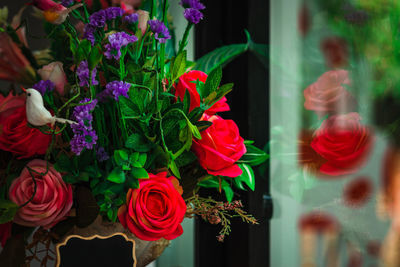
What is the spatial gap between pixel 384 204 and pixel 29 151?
541mm

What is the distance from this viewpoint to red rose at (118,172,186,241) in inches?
16.7

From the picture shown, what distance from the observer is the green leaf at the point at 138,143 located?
16.9 inches

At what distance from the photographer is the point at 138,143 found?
44cm

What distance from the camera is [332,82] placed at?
0.68 meters

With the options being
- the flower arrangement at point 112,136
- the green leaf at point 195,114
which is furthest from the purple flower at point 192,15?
the green leaf at point 195,114

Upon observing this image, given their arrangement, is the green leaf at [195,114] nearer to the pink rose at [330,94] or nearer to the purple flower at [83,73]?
the purple flower at [83,73]

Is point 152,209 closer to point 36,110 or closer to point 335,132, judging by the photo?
point 36,110

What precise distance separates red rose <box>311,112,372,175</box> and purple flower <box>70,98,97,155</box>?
0.44m

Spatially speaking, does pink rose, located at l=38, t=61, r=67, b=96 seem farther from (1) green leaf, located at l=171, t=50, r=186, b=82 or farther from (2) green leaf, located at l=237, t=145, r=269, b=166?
A: (2) green leaf, located at l=237, t=145, r=269, b=166

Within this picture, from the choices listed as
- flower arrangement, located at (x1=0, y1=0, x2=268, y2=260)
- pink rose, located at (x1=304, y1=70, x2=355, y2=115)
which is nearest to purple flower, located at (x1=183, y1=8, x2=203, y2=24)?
flower arrangement, located at (x1=0, y1=0, x2=268, y2=260)

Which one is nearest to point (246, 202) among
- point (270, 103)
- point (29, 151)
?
point (270, 103)

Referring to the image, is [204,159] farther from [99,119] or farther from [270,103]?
[270,103]

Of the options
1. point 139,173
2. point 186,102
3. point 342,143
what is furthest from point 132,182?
point 342,143

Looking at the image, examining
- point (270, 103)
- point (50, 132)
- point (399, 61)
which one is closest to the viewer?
point (50, 132)
